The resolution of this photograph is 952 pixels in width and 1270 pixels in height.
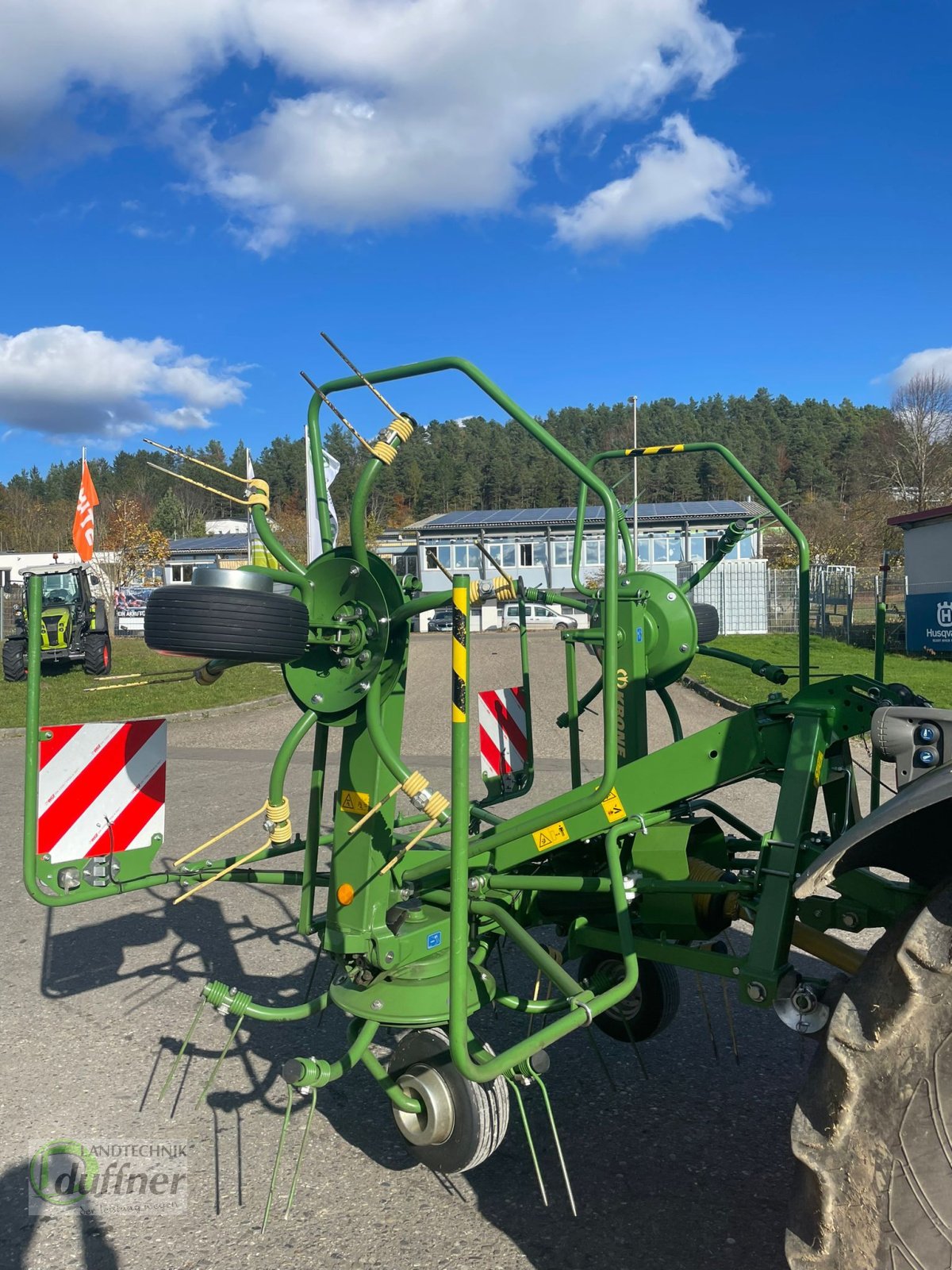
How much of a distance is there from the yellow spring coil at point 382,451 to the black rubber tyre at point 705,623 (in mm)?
1853

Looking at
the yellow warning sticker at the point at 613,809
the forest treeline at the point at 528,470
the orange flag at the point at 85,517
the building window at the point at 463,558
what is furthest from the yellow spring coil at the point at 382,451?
the forest treeline at the point at 528,470

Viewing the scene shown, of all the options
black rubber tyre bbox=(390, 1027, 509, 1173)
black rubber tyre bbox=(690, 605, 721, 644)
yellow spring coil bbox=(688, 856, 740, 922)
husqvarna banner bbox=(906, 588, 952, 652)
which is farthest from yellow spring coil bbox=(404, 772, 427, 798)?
husqvarna banner bbox=(906, 588, 952, 652)

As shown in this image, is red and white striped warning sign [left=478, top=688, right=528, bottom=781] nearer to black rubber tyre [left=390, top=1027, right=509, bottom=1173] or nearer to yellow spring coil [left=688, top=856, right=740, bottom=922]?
yellow spring coil [left=688, top=856, right=740, bottom=922]

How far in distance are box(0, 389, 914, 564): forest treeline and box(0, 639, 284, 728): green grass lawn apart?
145 ft

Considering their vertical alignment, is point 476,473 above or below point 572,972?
above

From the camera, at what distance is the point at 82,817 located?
131 inches

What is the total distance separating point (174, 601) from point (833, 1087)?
6.09 ft

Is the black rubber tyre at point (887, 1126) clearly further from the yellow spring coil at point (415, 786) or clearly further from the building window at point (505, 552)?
the building window at point (505, 552)

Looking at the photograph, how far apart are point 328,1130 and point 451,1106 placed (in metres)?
0.71

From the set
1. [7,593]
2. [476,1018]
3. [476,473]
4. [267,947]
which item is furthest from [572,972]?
[476,473]

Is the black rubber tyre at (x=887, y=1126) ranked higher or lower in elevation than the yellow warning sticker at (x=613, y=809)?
lower

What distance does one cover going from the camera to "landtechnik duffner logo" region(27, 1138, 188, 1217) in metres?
2.86

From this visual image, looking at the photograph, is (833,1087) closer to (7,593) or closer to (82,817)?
(82,817)

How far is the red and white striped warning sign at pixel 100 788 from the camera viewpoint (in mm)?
3252
